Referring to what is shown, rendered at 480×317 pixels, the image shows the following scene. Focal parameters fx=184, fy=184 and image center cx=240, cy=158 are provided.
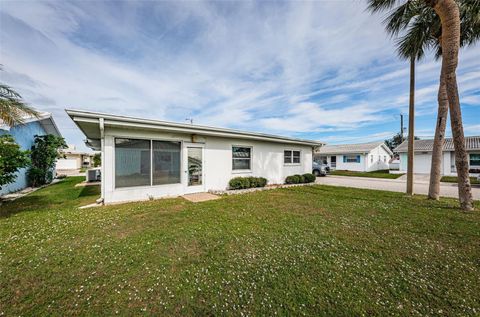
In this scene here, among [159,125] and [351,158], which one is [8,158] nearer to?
[159,125]

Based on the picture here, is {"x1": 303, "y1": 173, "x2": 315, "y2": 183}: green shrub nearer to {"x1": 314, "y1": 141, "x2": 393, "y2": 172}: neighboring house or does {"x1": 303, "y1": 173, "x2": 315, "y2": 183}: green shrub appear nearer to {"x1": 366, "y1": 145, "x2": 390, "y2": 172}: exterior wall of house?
{"x1": 314, "y1": 141, "x2": 393, "y2": 172}: neighboring house

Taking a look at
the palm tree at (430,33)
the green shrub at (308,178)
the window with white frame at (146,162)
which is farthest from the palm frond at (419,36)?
the window with white frame at (146,162)

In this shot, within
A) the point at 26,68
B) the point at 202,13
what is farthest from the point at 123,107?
the point at 202,13

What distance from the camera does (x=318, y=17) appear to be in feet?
24.4

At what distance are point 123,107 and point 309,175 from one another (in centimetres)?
1741

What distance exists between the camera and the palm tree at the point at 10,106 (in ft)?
19.3

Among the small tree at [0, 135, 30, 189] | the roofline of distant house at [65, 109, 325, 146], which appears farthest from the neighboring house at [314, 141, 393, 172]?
the small tree at [0, 135, 30, 189]

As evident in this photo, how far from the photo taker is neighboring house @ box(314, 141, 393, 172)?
75.3 ft

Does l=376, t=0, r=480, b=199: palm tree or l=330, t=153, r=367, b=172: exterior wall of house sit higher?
l=376, t=0, r=480, b=199: palm tree

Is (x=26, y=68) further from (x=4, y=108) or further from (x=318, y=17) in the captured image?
(x=318, y=17)

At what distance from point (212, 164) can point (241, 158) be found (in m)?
1.91

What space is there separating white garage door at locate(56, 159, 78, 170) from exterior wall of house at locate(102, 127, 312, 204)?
29541 mm

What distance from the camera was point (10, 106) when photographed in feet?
19.9

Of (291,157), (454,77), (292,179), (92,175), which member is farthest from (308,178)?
(92,175)
